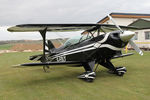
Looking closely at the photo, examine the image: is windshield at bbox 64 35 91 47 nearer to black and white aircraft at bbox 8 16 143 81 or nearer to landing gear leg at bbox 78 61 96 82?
black and white aircraft at bbox 8 16 143 81

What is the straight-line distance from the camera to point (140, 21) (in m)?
19.7

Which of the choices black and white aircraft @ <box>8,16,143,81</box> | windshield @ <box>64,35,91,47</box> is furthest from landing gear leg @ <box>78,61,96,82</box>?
windshield @ <box>64,35,91,47</box>

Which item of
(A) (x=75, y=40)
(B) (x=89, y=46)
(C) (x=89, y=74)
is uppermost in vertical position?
(A) (x=75, y=40)

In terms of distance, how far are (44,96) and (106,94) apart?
1790mm

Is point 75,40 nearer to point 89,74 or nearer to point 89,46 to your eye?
point 89,46

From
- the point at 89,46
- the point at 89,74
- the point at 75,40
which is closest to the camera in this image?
the point at 89,74

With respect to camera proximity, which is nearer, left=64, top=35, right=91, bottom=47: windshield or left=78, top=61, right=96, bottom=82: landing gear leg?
left=78, top=61, right=96, bottom=82: landing gear leg

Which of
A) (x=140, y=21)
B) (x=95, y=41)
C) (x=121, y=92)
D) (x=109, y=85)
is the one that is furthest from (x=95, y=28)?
(x=140, y=21)

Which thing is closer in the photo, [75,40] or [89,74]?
[89,74]

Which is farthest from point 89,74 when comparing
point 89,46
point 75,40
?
point 75,40

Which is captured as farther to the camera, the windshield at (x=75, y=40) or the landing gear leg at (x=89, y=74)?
the windshield at (x=75, y=40)

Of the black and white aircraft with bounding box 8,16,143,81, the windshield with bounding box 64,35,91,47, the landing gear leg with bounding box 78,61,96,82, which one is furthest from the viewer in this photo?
the windshield with bounding box 64,35,91,47

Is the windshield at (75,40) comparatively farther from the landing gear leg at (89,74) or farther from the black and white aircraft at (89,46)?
the landing gear leg at (89,74)

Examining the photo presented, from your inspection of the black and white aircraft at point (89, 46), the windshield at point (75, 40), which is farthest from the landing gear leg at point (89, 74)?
the windshield at point (75, 40)
